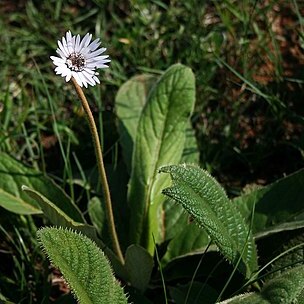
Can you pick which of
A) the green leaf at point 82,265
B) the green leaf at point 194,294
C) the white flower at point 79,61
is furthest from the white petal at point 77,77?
the green leaf at point 194,294

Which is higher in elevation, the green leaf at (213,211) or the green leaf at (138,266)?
the green leaf at (213,211)

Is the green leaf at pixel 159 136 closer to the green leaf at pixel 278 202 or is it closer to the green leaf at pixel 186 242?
the green leaf at pixel 186 242

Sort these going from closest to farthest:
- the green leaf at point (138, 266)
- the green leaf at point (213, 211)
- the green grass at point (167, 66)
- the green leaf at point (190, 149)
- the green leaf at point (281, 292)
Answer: the green leaf at point (281, 292)
the green leaf at point (213, 211)
the green leaf at point (138, 266)
the green leaf at point (190, 149)
the green grass at point (167, 66)

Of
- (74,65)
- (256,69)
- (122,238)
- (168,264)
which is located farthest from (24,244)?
(256,69)

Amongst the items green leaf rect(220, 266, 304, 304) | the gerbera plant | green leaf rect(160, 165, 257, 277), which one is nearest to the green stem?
the gerbera plant

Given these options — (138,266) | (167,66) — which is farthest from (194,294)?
(167,66)

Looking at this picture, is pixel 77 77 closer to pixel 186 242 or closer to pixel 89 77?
pixel 89 77

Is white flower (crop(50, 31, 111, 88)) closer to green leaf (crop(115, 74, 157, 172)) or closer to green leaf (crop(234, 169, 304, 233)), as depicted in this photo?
green leaf (crop(234, 169, 304, 233))
